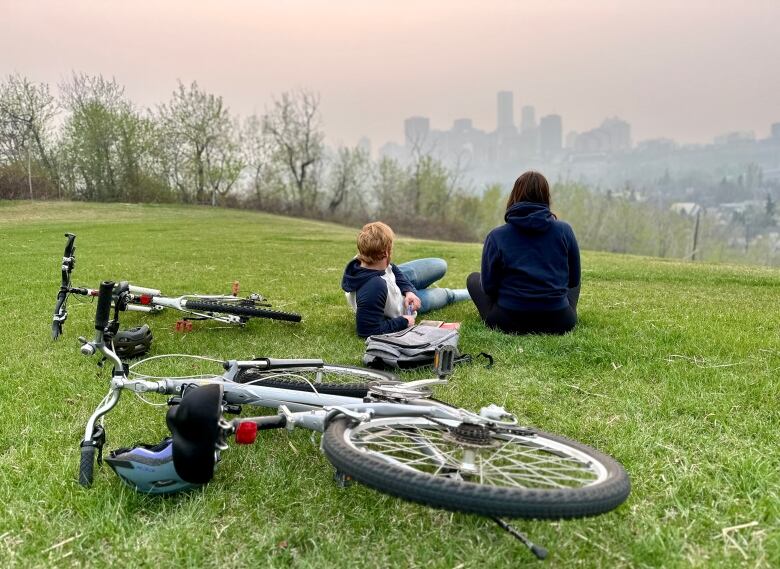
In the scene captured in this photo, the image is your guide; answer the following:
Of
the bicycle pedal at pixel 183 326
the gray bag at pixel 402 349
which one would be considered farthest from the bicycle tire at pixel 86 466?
the bicycle pedal at pixel 183 326

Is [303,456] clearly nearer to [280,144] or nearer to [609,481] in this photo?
[609,481]

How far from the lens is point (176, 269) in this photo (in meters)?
10.8

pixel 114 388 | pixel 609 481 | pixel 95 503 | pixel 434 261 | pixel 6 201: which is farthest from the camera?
pixel 6 201

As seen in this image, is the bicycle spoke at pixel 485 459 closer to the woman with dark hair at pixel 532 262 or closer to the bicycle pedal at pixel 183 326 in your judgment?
the woman with dark hair at pixel 532 262

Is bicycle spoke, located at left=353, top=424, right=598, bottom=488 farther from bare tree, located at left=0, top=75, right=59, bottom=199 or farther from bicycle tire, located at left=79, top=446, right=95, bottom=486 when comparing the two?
bare tree, located at left=0, top=75, right=59, bottom=199

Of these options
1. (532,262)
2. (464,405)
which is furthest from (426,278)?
(464,405)

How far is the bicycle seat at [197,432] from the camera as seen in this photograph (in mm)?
2180

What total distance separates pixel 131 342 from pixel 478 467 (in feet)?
11.0

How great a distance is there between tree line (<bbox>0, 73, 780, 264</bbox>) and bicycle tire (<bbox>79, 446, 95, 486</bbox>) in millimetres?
41535

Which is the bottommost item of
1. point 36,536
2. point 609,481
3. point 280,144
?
point 36,536

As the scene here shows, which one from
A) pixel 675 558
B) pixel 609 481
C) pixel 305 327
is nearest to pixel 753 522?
pixel 675 558

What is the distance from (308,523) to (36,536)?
3.55 feet

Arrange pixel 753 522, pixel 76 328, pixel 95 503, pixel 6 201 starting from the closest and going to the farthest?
pixel 753 522 < pixel 95 503 < pixel 76 328 < pixel 6 201

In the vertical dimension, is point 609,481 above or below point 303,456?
above
